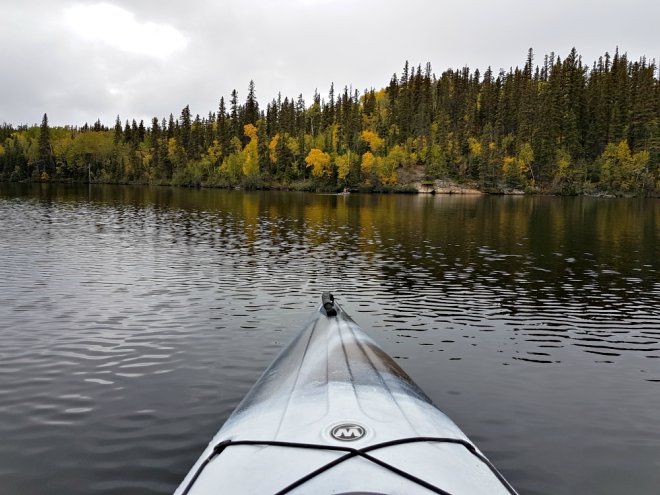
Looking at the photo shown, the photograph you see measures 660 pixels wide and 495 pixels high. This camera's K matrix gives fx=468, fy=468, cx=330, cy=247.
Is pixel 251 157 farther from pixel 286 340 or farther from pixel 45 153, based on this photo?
pixel 286 340

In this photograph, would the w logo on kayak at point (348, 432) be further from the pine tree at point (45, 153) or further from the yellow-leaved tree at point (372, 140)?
the pine tree at point (45, 153)

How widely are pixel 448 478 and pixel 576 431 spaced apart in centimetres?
674

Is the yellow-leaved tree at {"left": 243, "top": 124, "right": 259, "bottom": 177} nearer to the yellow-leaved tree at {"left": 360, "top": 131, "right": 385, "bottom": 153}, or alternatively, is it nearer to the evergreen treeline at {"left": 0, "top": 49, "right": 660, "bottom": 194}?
the evergreen treeline at {"left": 0, "top": 49, "right": 660, "bottom": 194}

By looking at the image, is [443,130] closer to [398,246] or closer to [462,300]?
[398,246]

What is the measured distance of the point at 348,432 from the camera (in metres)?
5.79

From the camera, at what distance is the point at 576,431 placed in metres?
10.3

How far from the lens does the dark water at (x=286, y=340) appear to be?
9078 mm

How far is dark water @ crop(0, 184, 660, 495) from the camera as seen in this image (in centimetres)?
908

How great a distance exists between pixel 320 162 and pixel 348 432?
152326mm

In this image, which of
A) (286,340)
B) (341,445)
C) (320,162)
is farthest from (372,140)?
(341,445)

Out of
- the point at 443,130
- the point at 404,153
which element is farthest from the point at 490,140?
the point at 404,153

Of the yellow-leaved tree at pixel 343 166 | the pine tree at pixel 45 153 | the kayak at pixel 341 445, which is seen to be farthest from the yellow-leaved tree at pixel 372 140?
the kayak at pixel 341 445

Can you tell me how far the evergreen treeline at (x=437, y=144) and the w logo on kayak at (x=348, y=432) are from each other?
144m

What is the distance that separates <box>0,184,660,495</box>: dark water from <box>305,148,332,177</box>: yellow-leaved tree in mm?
121577
